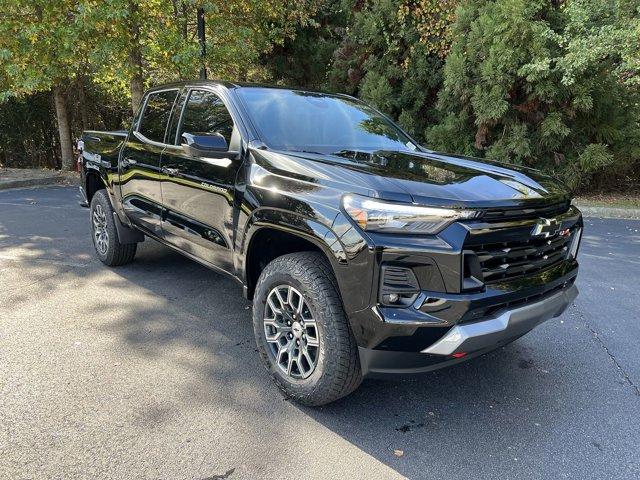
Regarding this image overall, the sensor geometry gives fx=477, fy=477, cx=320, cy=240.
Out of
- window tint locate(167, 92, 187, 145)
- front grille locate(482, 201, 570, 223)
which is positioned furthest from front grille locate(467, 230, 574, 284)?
window tint locate(167, 92, 187, 145)

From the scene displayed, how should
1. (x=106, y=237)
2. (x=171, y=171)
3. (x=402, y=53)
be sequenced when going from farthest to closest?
(x=402, y=53), (x=106, y=237), (x=171, y=171)

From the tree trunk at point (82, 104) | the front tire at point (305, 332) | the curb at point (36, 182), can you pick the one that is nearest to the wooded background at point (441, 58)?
the tree trunk at point (82, 104)

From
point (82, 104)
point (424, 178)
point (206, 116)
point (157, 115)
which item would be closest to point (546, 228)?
point (424, 178)

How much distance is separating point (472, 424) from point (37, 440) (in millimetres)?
2296

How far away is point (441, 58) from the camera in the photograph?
11281 millimetres

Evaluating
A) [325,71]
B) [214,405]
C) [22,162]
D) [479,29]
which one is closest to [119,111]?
[22,162]

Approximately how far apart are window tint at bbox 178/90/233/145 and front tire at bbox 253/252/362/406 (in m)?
1.11

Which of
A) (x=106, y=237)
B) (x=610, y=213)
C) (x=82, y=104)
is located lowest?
(x=610, y=213)

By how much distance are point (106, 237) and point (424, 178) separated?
3.85 m

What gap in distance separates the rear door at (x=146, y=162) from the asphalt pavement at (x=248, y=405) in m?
0.78

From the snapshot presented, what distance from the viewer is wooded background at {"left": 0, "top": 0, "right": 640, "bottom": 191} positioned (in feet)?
29.9

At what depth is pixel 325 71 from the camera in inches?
534

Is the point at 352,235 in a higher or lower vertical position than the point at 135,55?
lower

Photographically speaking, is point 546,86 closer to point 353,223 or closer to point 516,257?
point 516,257
